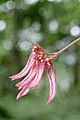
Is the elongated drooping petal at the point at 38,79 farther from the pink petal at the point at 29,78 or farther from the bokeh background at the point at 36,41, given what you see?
the bokeh background at the point at 36,41

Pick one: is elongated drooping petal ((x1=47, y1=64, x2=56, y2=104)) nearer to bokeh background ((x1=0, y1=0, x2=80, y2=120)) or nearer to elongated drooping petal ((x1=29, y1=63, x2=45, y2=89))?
elongated drooping petal ((x1=29, y1=63, x2=45, y2=89))

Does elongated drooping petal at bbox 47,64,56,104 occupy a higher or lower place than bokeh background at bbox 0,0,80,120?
higher

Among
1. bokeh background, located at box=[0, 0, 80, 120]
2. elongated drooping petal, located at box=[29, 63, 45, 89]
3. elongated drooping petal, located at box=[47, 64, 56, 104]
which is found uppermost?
elongated drooping petal, located at box=[29, 63, 45, 89]

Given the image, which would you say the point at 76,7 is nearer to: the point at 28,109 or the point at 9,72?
the point at 28,109

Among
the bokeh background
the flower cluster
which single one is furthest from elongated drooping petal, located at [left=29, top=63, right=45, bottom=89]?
the bokeh background

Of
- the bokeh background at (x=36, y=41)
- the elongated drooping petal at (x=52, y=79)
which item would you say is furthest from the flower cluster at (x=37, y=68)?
the bokeh background at (x=36, y=41)

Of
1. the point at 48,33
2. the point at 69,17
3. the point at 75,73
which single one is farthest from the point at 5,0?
the point at 75,73

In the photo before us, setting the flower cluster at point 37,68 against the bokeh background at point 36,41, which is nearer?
the flower cluster at point 37,68

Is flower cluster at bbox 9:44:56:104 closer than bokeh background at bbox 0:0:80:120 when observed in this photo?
Yes
